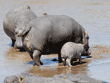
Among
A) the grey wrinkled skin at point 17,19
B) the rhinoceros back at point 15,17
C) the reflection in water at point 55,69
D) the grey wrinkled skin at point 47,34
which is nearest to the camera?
the reflection in water at point 55,69

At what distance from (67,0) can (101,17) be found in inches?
351

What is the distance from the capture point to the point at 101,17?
53.4 ft

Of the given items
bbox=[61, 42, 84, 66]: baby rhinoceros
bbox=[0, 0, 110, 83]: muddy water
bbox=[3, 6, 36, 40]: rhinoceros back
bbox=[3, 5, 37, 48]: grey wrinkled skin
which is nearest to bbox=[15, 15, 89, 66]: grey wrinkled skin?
bbox=[61, 42, 84, 66]: baby rhinoceros

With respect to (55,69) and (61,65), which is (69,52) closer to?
(61,65)

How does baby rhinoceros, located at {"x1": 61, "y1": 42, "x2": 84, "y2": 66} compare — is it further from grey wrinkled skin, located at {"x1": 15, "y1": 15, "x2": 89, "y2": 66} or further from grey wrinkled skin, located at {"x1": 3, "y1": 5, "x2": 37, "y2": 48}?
grey wrinkled skin, located at {"x1": 3, "y1": 5, "x2": 37, "y2": 48}

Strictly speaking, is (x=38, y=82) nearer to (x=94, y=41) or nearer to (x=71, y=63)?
(x=71, y=63)

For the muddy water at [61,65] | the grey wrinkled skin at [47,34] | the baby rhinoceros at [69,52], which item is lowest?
the muddy water at [61,65]

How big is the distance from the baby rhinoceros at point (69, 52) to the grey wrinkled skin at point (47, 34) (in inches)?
11.2

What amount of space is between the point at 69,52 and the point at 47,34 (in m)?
0.78

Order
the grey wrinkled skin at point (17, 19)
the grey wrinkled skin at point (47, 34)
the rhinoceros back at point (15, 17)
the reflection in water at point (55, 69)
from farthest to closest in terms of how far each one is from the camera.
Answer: the rhinoceros back at point (15, 17) → the grey wrinkled skin at point (17, 19) → the grey wrinkled skin at point (47, 34) → the reflection in water at point (55, 69)

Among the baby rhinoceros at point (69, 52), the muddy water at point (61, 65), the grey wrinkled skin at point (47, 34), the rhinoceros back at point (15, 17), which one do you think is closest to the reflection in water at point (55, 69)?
the muddy water at point (61, 65)

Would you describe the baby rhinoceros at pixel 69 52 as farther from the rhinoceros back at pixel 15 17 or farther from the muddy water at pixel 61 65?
the rhinoceros back at pixel 15 17

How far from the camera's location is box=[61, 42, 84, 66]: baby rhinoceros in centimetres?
738

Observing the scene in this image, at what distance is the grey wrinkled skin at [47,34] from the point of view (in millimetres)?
7336
